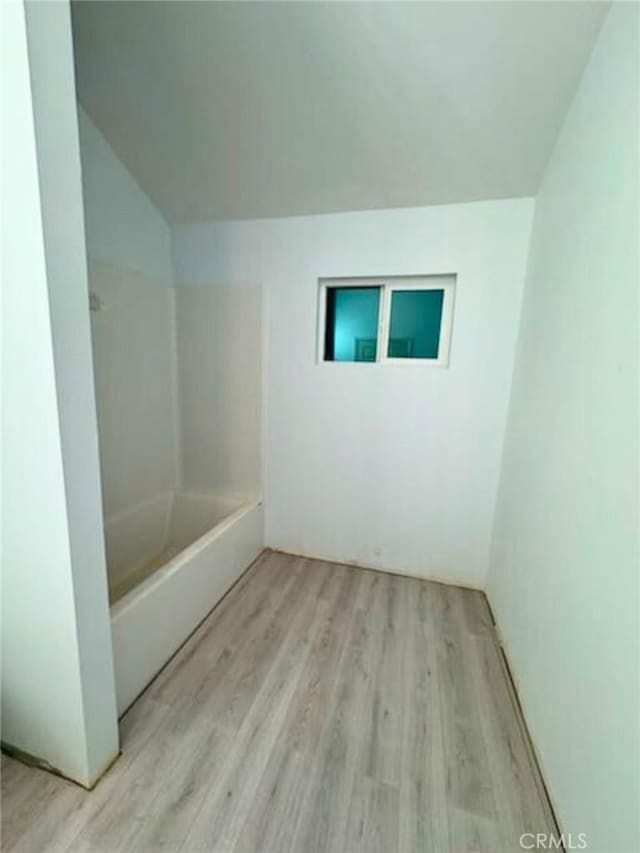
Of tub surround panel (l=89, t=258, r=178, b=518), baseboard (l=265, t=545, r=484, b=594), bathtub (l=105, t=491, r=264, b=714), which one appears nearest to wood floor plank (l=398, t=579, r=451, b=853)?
baseboard (l=265, t=545, r=484, b=594)

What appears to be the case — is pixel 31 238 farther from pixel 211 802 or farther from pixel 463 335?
pixel 463 335

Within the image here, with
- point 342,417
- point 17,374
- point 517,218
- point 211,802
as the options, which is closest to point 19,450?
point 17,374

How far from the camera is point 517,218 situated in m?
1.90

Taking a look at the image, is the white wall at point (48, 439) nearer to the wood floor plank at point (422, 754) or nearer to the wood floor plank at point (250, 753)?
the wood floor plank at point (250, 753)

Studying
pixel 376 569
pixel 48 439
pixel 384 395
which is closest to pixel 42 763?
pixel 48 439

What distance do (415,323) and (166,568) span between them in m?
1.94

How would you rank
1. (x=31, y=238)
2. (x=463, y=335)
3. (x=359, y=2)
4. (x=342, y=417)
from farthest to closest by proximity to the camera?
(x=342, y=417)
(x=463, y=335)
(x=359, y=2)
(x=31, y=238)

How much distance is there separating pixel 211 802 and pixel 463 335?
228cm

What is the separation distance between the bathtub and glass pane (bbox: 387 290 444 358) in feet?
4.82

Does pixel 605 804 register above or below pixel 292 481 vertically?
below

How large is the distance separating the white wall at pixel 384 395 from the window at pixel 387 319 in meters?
0.09

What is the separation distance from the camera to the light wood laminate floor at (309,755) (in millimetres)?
1067

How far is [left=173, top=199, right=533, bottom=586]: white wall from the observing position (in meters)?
2.03

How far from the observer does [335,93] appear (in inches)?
61.8
